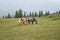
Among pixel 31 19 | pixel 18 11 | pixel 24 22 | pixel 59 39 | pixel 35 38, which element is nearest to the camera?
pixel 59 39

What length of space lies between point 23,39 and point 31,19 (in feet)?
80.3

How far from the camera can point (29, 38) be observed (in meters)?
22.1

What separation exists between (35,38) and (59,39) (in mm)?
2974

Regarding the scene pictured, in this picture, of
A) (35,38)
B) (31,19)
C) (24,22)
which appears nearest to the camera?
(35,38)

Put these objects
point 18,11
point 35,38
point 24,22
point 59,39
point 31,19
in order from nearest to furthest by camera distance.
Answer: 1. point 59,39
2. point 35,38
3. point 24,22
4. point 31,19
5. point 18,11

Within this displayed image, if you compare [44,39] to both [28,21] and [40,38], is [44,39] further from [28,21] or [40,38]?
[28,21]

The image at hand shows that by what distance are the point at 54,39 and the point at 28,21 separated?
992 inches

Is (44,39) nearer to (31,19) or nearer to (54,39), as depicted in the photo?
(54,39)

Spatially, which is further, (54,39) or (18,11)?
(18,11)

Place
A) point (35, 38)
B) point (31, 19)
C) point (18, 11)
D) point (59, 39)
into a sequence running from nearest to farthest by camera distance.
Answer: point (59, 39), point (35, 38), point (31, 19), point (18, 11)

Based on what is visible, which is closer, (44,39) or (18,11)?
(44,39)

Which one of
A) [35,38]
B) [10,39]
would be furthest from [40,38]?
[10,39]

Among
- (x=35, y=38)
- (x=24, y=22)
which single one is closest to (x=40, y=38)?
(x=35, y=38)

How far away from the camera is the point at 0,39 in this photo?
2269 cm
